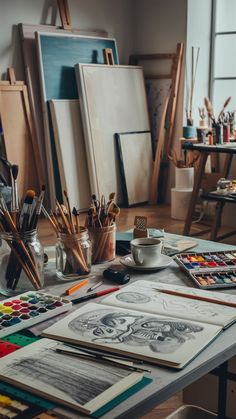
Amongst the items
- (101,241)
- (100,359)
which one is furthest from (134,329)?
(101,241)

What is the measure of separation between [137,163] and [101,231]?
3.77m

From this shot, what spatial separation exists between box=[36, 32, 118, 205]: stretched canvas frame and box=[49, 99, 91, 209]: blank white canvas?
64 mm

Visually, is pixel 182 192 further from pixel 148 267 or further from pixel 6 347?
pixel 6 347

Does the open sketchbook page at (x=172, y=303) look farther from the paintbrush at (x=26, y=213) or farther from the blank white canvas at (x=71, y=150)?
the blank white canvas at (x=71, y=150)

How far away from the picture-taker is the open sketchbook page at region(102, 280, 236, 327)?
47.6 inches

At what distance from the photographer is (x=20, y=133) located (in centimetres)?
461

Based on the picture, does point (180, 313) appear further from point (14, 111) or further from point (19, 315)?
point (14, 111)

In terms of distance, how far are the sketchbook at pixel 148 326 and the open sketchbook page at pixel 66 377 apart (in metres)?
0.07

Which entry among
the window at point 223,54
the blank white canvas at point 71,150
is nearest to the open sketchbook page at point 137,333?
the blank white canvas at point 71,150

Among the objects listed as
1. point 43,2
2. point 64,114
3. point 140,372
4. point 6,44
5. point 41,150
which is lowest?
point 140,372

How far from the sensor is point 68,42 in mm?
4867

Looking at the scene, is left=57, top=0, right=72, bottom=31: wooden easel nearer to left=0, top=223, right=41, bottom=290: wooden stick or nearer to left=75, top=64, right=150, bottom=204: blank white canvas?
left=75, top=64, right=150, bottom=204: blank white canvas

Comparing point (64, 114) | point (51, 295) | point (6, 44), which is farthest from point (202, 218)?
point (51, 295)

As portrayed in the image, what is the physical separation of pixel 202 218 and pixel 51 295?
377 cm
